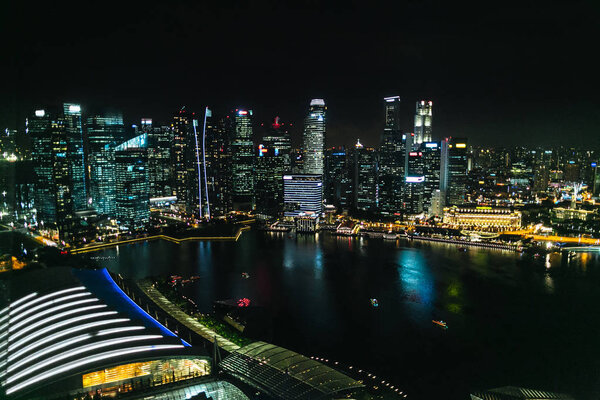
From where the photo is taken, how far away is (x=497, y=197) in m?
24.4

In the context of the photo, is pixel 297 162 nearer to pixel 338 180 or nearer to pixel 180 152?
pixel 338 180

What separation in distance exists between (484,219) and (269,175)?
12.8 meters

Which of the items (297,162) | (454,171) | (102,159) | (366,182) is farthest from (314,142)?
(102,159)

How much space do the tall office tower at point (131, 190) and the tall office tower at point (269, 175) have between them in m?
7.22

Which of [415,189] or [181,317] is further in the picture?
[415,189]

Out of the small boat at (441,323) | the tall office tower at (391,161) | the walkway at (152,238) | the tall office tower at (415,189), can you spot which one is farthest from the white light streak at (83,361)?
the tall office tower at (415,189)

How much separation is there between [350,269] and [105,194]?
12.3 meters

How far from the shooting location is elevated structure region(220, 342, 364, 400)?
4.02 meters

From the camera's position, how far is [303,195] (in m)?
19.4

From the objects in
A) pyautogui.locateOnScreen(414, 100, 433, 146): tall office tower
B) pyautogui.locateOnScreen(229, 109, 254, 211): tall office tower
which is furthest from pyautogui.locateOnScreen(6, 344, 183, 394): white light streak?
pyautogui.locateOnScreen(414, 100, 433, 146): tall office tower

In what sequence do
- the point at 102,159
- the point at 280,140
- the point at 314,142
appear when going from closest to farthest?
1. the point at 102,159
2. the point at 314,142
3. the point at 280,140

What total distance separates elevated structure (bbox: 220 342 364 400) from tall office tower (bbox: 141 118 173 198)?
21152 mm

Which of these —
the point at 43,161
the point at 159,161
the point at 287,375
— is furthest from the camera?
the point at 159,161

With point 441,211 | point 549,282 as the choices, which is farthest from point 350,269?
point 441,211
